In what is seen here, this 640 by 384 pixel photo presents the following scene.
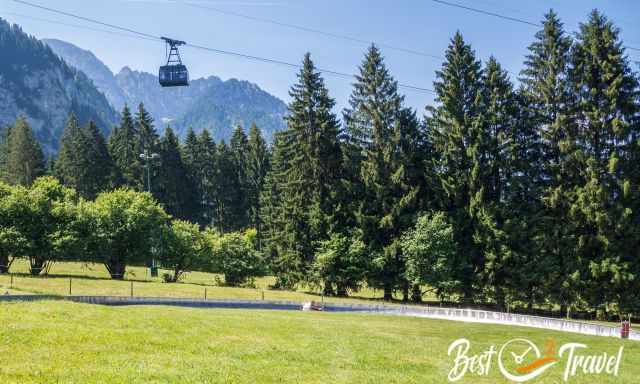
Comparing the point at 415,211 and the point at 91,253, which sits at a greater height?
the point at 415,211

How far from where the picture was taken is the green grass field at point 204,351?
14.7 m

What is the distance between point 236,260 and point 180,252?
20.8ft

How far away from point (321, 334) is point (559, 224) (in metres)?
33.1

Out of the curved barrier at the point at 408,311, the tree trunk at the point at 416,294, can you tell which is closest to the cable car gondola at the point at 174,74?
the curved barrier at the point at 408,311

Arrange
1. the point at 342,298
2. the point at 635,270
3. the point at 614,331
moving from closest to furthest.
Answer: the point at 614,331 → the point at 635,270 → the point at 342,298

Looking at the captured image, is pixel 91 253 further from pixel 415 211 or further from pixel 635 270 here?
pixel 635 270

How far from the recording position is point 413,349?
2344cm

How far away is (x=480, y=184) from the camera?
5397 centimetres

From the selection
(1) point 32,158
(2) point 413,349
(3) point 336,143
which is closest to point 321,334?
(2) point 413,349

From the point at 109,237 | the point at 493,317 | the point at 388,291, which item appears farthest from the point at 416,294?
the point at 109,237

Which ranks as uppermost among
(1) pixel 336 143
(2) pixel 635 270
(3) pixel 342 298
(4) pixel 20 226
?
(1) pixel 336 143

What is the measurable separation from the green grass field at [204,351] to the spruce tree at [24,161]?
83.1 metres

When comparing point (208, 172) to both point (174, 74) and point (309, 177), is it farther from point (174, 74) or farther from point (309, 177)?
point (174, 74)

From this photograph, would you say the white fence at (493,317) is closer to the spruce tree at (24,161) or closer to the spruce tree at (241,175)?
the spruce tree at (241,175)
